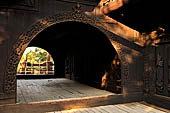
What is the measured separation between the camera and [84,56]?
7145 mm

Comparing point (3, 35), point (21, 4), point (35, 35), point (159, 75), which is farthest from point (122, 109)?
point (21, 4)

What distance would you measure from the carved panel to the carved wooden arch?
1.17 ft

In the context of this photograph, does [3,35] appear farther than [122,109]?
No

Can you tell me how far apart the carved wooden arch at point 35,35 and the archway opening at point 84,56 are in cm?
27

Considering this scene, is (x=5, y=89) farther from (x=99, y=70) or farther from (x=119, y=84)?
(x=99, y=70)

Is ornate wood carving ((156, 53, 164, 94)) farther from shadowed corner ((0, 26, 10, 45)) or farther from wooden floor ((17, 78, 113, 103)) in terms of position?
shadowed corner ((0, 26, 10, 45))

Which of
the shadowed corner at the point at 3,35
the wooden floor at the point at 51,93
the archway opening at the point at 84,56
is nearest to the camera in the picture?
the shadowed corner at the point at 3,35

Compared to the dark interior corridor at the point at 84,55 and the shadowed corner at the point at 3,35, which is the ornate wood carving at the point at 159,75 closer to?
the dark interior corridor at the point at 84,55

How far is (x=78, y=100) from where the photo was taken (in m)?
4.04

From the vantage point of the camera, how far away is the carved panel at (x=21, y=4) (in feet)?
11.2

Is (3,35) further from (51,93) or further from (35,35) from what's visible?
(51,93)

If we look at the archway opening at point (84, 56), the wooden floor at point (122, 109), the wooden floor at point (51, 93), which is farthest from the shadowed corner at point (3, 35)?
the wooden floor at point (122, 109)

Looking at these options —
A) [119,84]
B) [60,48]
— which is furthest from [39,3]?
[60,48]

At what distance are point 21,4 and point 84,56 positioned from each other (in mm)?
4019
